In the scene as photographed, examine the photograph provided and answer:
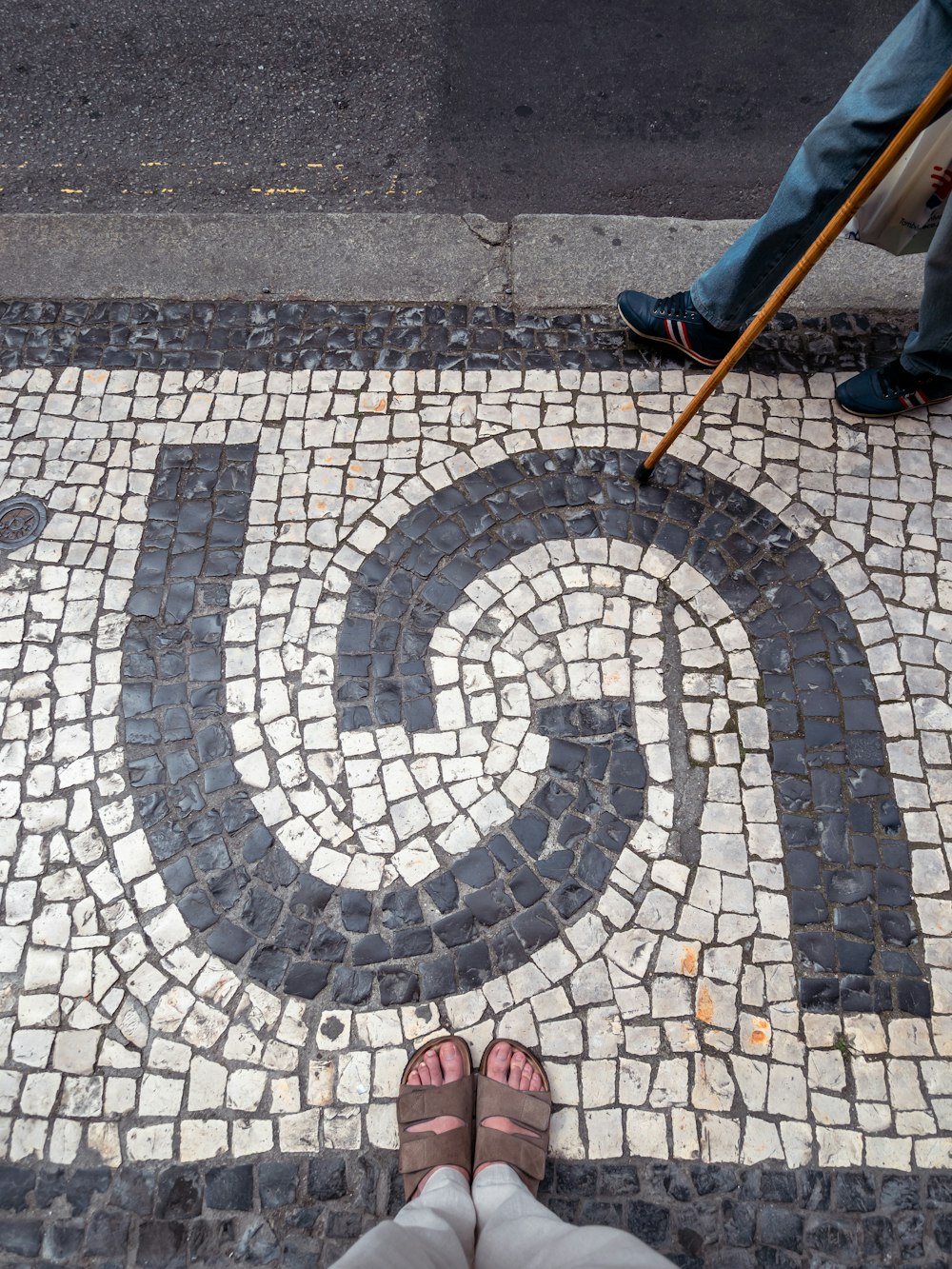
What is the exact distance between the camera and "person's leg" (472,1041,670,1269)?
2.20 metres

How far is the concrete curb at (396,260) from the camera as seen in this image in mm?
4441

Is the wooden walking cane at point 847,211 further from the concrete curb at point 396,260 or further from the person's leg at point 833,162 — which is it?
the concrete curb at point 396,260

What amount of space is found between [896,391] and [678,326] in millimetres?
995

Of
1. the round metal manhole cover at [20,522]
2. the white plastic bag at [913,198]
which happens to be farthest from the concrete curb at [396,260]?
the round metal manhole cover at [20,522]

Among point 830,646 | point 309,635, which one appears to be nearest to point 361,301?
point 309,635

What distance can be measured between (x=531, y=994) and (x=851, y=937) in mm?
1101

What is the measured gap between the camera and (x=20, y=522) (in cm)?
382

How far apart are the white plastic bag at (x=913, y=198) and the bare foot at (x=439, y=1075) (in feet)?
10.8

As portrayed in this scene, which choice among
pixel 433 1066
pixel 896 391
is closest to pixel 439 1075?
pixel 433 1066

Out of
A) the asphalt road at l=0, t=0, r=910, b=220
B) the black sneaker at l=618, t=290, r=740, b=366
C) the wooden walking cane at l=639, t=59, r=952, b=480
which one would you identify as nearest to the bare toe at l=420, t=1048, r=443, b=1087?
the wooden walking cane at l=639, t=59, r=952, b=480

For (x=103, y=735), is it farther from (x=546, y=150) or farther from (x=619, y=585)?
(x=546, y=150)

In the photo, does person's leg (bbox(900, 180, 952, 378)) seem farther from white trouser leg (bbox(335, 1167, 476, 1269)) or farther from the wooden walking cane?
white trouser leg (bbox(335, 1167, 476, 1269))

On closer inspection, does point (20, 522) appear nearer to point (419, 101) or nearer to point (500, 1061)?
point (500, 1061)

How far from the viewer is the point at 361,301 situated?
442cm
